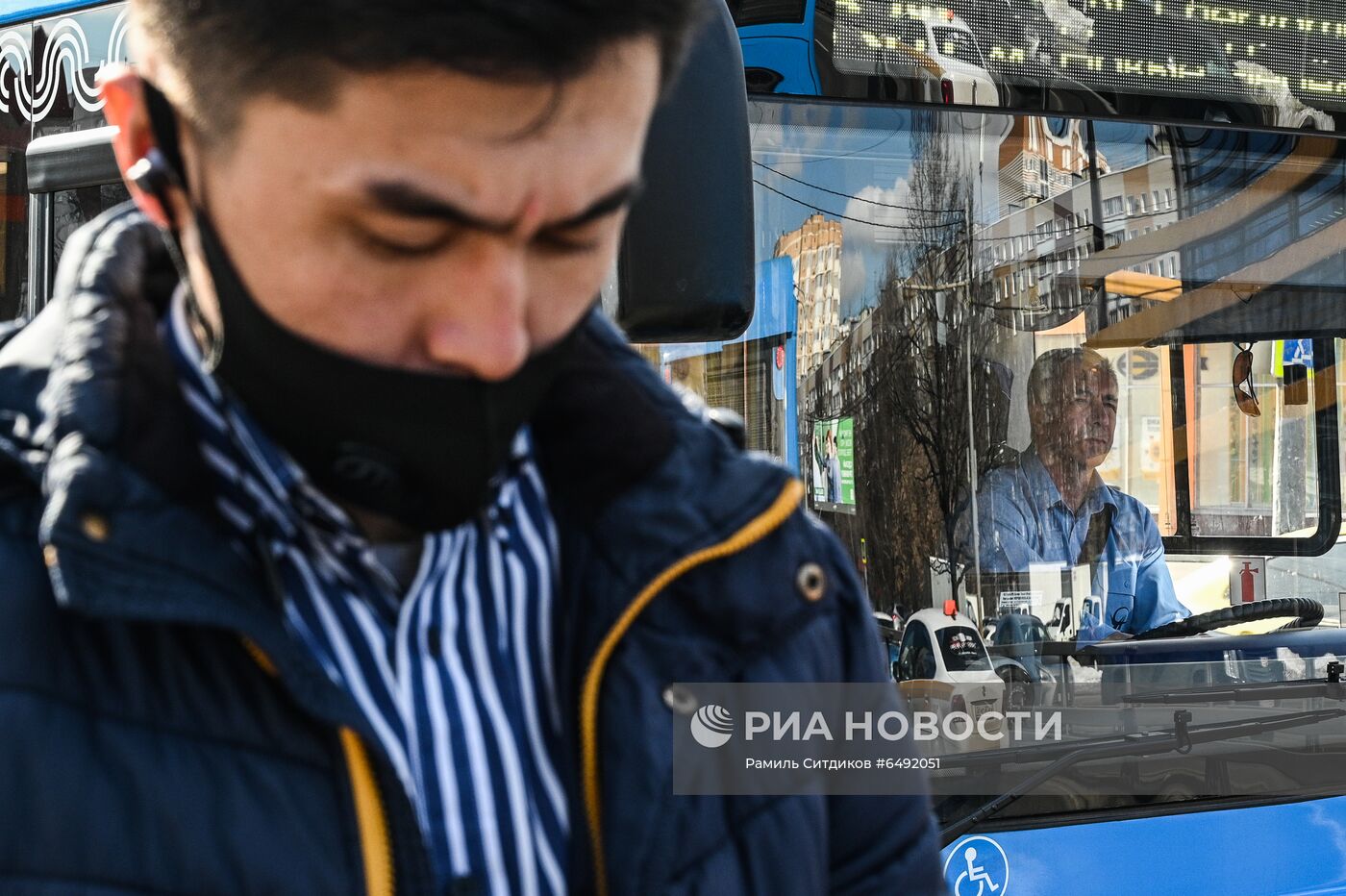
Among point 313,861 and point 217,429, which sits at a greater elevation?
point 217,429

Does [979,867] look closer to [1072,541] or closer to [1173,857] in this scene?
[1173,857]

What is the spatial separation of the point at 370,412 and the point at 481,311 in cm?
12

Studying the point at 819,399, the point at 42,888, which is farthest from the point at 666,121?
the point at 42,888

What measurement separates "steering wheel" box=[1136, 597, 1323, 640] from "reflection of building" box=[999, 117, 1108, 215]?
2.98 feet

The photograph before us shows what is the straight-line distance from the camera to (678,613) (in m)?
1.20

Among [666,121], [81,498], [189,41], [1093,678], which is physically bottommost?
[1093,678]

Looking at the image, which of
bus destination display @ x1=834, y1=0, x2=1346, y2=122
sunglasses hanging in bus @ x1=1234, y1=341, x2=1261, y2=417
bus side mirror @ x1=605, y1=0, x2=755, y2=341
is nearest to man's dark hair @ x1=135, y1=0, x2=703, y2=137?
bus side mirror @ x1=605, y1=0, x2=755, y2=341

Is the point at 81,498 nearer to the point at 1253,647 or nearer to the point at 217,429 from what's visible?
the point at 217,429

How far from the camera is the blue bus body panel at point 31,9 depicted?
9.13 feet

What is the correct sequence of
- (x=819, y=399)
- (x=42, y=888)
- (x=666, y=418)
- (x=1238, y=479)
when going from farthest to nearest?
1. (x=1238, y=479)
2. (x=819, y=399)
3. (x=666, y=418)
4. (x=42, y=888)

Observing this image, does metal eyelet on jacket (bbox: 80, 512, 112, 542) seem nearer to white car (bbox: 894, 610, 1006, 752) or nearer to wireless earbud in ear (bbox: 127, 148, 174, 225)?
wireless earbud in ear (bbox: 127, 148, 174, 225)

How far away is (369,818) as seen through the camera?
1010 millimetres

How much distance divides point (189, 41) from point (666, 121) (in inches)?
44.0

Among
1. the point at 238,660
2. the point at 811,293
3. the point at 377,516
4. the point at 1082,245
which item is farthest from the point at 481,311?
the point at 1082,245
